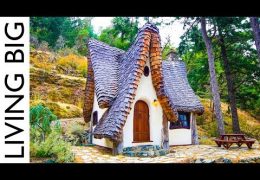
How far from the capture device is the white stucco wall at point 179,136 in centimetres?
1127

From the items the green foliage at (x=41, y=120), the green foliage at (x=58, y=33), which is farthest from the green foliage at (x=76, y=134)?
the green foliage at (x=58, y=33)

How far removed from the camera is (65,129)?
11.5 m

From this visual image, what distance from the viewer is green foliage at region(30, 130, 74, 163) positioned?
23.2ft

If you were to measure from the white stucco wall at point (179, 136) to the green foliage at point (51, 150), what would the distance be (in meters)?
4.78

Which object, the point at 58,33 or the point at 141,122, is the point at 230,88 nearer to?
the point at 141,122

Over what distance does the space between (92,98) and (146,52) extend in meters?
3.49

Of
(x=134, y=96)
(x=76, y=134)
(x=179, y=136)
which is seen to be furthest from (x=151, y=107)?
(x=76, y=134)

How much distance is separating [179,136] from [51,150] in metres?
5.60

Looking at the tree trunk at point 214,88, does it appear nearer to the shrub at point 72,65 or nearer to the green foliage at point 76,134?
the green foliage at point 76,134

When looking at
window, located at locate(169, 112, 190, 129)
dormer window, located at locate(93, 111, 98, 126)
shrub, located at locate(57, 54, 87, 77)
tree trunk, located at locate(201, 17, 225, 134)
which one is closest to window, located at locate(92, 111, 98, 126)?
dormer window, located at locate(93, 111, 98, 126)

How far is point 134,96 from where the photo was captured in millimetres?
8797
